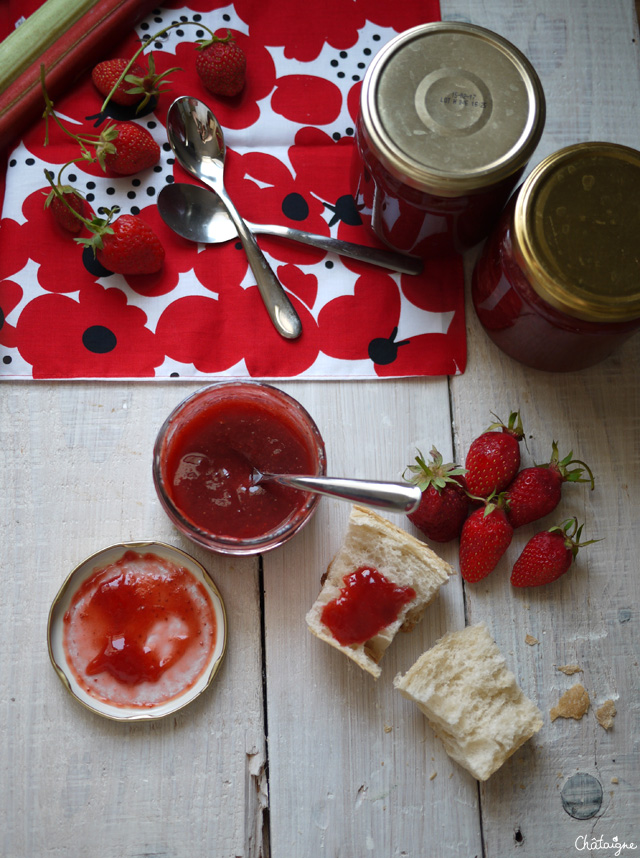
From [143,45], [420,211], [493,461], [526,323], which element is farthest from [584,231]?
[143,45]

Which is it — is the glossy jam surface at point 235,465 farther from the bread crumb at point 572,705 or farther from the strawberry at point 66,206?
the bread crumb at point 572,705

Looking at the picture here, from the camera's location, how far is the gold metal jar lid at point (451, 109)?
127cm

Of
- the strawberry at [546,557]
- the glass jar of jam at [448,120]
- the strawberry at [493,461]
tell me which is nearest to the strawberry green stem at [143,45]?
the glass jar of jam at [448,120]

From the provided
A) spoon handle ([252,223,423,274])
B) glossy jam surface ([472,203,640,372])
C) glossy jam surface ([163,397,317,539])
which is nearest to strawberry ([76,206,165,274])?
spoon handle ([252,223,423,274])

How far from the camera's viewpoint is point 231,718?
1393 mm

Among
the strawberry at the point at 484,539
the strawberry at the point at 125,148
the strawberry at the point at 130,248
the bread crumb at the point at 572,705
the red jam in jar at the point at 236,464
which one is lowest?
the bread crumb at the point at 572,705

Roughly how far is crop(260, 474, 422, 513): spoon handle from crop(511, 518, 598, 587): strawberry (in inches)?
16.6

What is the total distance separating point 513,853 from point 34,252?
5.24 feet

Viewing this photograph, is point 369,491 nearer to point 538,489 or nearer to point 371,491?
point 371,491

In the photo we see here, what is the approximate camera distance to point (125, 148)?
4.83 ft

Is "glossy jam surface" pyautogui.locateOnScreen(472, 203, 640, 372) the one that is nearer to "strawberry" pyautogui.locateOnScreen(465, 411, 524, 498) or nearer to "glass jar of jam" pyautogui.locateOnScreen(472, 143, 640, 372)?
"glass jar of jam" pyautogui.locateOnScreen(472, 143, 640, 372)

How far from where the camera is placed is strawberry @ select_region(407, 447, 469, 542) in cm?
138

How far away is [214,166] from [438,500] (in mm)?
878

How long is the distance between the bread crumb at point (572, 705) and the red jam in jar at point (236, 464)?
66 cm
